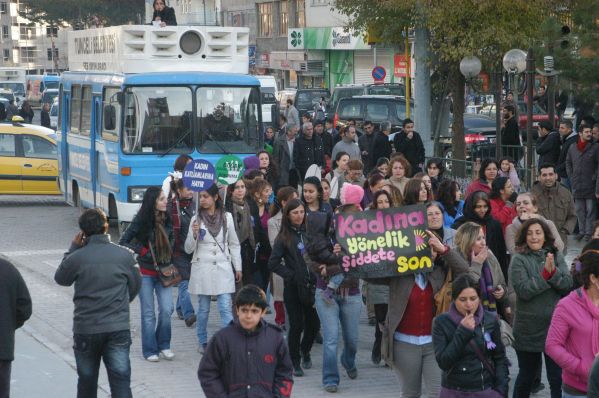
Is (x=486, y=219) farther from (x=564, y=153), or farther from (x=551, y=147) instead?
(x=551, y=147)

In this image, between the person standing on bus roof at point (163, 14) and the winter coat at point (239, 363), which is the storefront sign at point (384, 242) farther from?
the person standing on bus roof at point (163, 14)

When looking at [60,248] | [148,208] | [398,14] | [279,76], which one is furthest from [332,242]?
[279,76]

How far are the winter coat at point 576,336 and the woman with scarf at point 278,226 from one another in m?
4.13

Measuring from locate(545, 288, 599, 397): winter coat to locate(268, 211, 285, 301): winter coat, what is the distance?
4508 millimetres

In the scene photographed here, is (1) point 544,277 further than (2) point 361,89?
No


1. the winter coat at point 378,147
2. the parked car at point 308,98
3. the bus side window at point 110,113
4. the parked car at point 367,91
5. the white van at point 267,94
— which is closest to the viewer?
the bus side window at point 110,113

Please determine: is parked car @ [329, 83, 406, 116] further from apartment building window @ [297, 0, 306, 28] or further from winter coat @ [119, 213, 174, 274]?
apartment building window @ [297, 0, 306, 28]

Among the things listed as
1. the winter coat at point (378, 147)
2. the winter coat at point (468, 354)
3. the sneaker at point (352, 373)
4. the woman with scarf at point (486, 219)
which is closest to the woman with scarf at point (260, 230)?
the sneaker at point (352, 373)

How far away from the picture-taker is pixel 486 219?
407 inches

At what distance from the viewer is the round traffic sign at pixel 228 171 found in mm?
12417

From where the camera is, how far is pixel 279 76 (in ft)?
237

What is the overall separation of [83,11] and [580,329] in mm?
74925

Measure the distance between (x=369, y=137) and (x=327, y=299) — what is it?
12358 mm

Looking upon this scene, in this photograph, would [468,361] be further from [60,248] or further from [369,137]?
[369,137]
